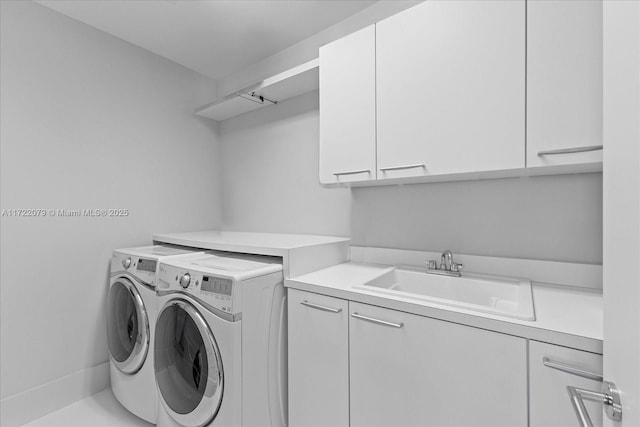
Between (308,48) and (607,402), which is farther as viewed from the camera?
(308,48)

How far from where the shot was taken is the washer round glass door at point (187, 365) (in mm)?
1321

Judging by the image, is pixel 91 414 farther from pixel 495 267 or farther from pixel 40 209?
pixel 495 267

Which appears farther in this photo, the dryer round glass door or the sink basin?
the dryer round glass door

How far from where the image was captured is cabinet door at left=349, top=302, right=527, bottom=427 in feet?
2.98

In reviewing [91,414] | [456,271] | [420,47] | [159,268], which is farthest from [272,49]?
[91,414]

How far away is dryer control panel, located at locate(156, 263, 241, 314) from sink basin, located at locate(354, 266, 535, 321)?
0.57 m

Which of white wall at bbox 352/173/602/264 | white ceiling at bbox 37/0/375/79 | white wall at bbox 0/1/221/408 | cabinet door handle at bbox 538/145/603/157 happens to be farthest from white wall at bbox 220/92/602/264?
white wall at bbox 0/1/221/408

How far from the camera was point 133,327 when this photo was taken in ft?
5.84

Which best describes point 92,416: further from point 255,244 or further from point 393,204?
point 393,204

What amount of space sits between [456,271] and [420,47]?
1096mm

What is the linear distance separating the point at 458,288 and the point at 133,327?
1.89 meters

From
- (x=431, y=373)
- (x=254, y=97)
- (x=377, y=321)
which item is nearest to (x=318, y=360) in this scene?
(x=377, y=321)

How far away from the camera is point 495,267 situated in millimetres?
1488

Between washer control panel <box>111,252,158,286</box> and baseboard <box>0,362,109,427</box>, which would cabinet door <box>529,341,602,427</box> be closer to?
washer control panel <box>111,252,158,286</box>
